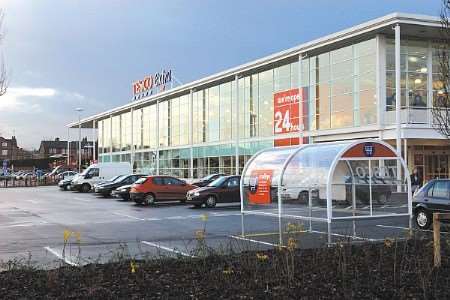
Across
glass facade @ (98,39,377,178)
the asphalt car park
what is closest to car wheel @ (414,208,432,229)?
the asphalt car park

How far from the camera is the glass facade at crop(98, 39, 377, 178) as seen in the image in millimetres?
34406

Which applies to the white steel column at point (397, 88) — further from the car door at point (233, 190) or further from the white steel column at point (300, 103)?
the car door at point (233, 190)

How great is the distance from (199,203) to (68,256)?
15341 mm

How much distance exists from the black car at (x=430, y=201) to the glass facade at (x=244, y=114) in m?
15.7

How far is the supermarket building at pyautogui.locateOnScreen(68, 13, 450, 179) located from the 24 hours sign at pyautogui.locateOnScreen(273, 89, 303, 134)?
0.24 ft

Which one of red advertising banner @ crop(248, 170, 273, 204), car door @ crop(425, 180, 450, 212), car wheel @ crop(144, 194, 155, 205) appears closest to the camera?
red advertising banner @ crop(248, 170, 273, 204)

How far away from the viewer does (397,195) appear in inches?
520

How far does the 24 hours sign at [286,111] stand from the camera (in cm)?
3956

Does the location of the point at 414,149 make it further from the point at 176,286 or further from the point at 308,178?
the point at 176,286

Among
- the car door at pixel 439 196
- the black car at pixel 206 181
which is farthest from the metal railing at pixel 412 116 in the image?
the car door at pixel 439 196

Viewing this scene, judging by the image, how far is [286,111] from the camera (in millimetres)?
40844

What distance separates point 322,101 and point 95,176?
19546 mm

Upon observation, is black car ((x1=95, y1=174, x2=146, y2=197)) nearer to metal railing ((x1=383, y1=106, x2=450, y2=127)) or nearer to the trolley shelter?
metal railing ((x1=383, y1=106, x2=450, y2=127))

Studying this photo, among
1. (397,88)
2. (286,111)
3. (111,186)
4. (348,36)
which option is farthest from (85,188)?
(397,88)
